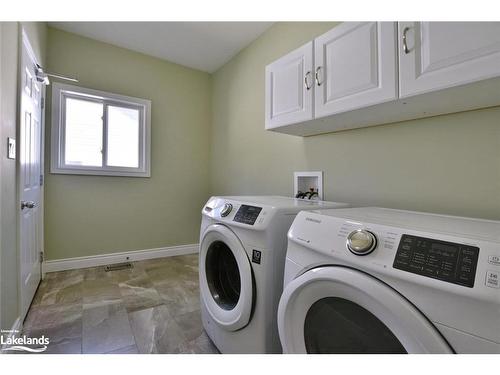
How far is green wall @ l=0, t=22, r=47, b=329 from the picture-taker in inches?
46.2

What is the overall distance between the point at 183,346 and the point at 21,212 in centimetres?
130

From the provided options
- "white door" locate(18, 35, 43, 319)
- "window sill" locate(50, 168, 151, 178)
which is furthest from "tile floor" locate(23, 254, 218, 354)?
"window sill" locate(50, 168, 151, 178)

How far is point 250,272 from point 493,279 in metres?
0.81

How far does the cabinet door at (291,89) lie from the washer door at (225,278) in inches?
33.3

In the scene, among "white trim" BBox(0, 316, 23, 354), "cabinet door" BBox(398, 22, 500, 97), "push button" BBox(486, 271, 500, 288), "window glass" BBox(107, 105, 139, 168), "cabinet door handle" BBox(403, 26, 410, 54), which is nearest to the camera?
"push button" BBox(486, 271, 500, 288)

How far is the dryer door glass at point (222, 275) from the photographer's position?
133cm

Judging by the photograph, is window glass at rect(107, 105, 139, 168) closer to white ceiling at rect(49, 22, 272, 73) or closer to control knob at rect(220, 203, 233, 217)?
white ceiling at rect(49, 22, 272, 73)

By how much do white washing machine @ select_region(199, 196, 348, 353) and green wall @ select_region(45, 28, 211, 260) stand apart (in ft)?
6.19

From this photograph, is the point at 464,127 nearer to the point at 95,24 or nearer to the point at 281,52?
the point at 281,52

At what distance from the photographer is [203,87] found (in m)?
3.31

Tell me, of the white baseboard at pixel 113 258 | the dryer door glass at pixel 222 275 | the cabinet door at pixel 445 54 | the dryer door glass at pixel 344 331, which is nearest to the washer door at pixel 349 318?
the dryer door glass at pixel 344 331

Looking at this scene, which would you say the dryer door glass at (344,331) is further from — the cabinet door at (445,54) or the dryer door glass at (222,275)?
the cabinet door at (445,54)
